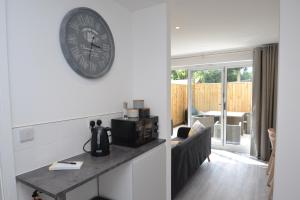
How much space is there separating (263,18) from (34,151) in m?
2.98

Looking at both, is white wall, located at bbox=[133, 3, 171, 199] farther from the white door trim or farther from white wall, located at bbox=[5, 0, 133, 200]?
the white door trim

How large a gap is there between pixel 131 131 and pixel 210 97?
371 centimetres

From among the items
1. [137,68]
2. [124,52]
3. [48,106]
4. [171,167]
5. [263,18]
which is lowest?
[171,167]

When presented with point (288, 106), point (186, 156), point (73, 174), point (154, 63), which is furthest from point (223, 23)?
point (73, 174)

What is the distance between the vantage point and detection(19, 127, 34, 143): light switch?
4.06 ft

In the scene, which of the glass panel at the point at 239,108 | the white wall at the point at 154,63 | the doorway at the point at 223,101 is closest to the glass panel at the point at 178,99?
the doorway at the point at 223,101

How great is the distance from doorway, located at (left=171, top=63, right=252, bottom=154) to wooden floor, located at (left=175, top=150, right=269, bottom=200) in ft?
2.58

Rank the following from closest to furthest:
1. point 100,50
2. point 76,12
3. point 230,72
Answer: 1. point 76,12
2. point 100,50
3. point 230,72

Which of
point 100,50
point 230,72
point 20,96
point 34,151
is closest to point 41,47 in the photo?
point 20,96

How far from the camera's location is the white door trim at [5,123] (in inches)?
44.5

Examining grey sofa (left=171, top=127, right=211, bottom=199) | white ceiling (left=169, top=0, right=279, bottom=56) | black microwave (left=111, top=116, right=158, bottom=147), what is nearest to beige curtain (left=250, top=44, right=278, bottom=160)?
white ceiling (left=169, top=0, right=279, bottom=56)

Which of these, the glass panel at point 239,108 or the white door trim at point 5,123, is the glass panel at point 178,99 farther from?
the white door trim at point 5,123

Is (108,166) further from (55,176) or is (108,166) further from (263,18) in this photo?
(263,18)

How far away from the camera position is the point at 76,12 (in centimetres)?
155
